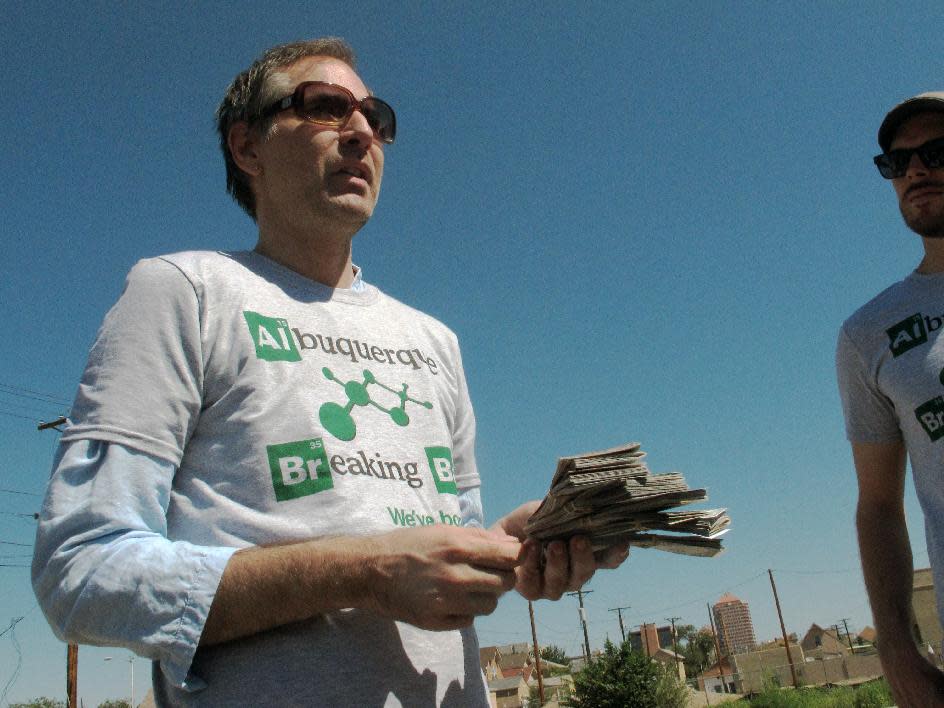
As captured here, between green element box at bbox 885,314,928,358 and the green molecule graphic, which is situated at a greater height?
green element box at bbox 885,314,928,358

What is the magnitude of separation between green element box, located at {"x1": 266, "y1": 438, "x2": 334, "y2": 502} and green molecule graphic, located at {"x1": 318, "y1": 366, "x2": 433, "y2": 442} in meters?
0.08

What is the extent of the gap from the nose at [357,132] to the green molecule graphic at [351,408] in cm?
83

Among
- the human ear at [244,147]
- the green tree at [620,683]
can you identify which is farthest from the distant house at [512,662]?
the human ear at [244,147]

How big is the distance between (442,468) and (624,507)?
0.75 meters

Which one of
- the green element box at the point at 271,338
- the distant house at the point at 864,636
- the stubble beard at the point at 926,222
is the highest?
the stubble beard at the point at 926,222

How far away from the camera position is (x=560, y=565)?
180cm

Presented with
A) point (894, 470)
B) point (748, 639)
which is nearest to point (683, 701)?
point (894, 470)

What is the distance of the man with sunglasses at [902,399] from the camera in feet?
9.73

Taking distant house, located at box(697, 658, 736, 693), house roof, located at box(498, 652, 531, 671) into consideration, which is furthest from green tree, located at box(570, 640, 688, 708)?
house roof, located at box(498, 652, 531, 671)

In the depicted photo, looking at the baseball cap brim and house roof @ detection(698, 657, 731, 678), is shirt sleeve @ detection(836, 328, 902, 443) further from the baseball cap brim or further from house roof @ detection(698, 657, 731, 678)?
house roof @ detection(698, 657, 731, 678)

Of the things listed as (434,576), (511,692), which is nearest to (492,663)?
(511,692)

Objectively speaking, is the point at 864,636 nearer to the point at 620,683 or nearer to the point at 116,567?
the point at 620,683

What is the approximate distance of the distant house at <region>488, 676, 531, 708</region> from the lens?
6525 centimetres

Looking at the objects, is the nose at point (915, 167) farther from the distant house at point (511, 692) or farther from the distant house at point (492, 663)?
the distant house at point (492, 663)
